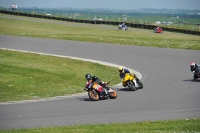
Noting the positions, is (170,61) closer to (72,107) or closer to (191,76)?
(191,76)

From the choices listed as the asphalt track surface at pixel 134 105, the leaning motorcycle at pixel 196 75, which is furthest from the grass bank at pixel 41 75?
the leaning motorcycle at pixel 196 75

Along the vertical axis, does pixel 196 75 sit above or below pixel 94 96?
above

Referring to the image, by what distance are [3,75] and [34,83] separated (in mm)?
1816

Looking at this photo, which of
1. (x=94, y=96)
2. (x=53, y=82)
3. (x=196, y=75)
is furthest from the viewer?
(x=196, y=75)

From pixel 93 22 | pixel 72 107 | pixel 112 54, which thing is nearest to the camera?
pixel 72 107

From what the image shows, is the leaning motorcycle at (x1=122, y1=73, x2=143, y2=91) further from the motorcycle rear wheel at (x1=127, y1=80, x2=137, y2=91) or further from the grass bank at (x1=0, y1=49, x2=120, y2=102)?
the grass bank at (x1=0, y1=49, x2=120, y2=102)

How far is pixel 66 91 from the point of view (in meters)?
21.3

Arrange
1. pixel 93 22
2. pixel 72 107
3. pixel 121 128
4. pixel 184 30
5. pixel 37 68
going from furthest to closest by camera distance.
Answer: pixel 93 22 < pixel 184 30 < pixel 37 68 < pixel 72 107 < pixel 121 128

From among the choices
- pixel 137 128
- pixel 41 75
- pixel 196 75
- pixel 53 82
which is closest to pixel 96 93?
pixel 53 82

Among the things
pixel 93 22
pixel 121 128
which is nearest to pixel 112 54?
pixel 121 128

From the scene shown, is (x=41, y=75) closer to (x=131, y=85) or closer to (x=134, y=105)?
(x=131, y=85)

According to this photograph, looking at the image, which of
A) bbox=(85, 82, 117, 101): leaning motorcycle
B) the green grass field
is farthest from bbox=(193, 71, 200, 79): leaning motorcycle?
bbox=(85, 82, 117, 101): leaning motorcycle

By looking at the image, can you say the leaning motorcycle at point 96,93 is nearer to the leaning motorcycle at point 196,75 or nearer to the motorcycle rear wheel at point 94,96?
the motorcycle rear wheel at point 94,96

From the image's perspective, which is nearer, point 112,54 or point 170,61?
point 170,61
